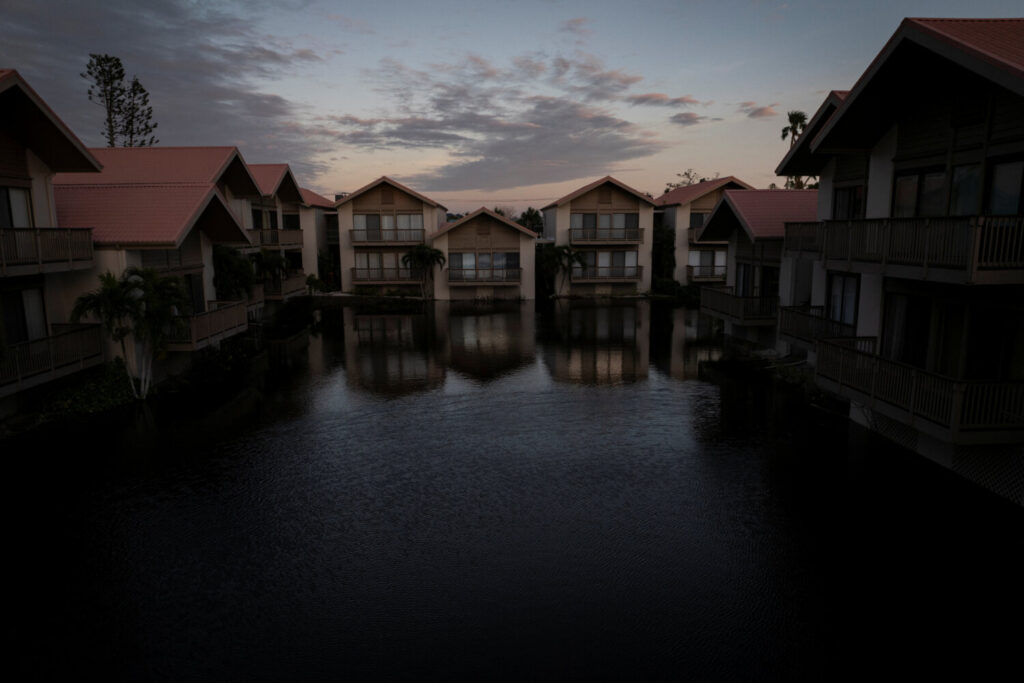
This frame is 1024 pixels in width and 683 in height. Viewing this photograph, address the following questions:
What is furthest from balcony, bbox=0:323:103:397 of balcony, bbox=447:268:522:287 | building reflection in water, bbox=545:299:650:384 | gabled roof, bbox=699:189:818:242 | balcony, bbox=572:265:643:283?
balcony, bbox=572:265:643:283

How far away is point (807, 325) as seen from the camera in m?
20.5

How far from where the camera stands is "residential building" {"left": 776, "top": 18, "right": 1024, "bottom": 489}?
36.9ft

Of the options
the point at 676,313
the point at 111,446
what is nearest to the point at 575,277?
the point at 676,313

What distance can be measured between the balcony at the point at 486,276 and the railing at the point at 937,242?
1280 inches

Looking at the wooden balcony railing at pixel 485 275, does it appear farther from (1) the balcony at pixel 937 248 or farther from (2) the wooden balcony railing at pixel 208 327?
(1) the balcony at pixel 937 248

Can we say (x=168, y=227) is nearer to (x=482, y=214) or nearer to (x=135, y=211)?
(x=135, y=211)

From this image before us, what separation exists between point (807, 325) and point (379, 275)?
113 ft

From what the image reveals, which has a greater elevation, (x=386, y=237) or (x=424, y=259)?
(x=386, y=237)

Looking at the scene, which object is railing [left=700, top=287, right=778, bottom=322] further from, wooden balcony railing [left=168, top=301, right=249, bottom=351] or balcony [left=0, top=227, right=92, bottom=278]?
balcony [left=0, top=227, right=92, bottom=278]

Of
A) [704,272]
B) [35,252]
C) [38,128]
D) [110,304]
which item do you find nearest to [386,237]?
[704,272]

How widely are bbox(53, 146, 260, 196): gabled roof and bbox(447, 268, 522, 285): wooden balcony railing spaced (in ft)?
58.1

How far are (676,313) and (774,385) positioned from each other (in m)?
19.0

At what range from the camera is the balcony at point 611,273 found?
49.2m

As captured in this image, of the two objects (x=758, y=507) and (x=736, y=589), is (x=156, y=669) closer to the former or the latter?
(x=736, y=589)
